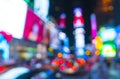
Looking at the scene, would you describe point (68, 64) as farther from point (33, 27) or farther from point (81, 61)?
point (33, 27)

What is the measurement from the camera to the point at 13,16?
6.17 feet

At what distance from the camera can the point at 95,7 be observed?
2830 mm

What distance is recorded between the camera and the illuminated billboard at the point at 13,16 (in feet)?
5.79

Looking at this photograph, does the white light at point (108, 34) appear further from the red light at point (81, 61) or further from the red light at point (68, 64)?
the red light at point (68, 64)

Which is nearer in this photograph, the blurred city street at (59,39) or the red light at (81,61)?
the blurred city street at (59,39)

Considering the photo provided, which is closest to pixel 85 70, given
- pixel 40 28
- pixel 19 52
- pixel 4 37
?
pixel 40 28

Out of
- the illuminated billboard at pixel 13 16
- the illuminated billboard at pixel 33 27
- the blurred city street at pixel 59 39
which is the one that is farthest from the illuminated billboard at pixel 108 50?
the illuminated billboard at pixel 13 16

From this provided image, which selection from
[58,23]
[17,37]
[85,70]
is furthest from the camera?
[85,70]

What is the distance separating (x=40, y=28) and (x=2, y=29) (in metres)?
0.56

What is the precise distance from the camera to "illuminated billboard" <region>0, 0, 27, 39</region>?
1.76 m

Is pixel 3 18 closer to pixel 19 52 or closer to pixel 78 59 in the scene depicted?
pixel 19 52

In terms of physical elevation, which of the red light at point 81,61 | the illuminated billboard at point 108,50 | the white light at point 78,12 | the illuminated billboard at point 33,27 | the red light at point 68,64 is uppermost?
the white light at point 78,12

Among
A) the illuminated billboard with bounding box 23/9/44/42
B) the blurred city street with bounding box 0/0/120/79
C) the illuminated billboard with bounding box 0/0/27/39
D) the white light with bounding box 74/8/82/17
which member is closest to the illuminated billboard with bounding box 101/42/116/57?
the blurred city street with bounding box 0/0/120/79

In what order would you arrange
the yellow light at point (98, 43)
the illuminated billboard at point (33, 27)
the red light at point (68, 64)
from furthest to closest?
1. the yellow light at point (98, 43)
2. the red light at point (68, 64)
3. the illuminated billboard at point (33, 27)
